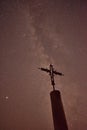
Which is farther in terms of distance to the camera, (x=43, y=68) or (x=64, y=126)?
(x=43, y=68)

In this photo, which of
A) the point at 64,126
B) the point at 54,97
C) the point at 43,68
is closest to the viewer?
the point at 64,126

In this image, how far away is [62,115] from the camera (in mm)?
14773

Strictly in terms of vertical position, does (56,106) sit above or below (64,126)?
above

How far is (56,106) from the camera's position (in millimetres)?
15070

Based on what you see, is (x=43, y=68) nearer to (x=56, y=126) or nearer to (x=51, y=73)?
(x=51, y=73)

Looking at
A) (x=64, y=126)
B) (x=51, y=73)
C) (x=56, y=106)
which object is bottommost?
(x=64, y=126)

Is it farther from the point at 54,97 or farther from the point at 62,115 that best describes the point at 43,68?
the point at 62,115

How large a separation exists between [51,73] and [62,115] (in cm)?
438

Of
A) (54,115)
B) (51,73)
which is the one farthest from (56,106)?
(51,73)

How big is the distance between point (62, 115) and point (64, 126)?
32.4 inches

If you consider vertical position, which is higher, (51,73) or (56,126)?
(51,73)

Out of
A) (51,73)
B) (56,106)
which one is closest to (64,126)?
(56,106)

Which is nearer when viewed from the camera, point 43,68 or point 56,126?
point 56,126

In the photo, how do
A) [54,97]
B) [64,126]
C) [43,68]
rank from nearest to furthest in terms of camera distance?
[64,126] < [54,97] < [43,68]
